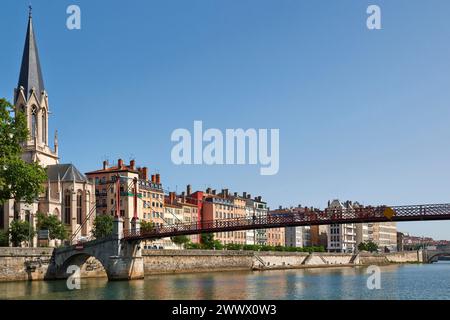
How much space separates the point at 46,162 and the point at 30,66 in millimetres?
13375

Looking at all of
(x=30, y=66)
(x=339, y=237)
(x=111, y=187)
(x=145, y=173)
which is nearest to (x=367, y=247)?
(x=339, y=237)

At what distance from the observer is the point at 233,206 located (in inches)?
4988

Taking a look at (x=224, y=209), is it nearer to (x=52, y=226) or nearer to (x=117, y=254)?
(x=52, y=226)

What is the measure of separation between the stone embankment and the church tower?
81.8ft

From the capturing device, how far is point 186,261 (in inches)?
2980

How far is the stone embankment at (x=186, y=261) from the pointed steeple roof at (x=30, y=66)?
31.7 meters

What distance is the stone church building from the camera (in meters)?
82.1

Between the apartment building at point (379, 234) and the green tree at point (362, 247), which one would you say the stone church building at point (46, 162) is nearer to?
the green tree at point (362, 247)

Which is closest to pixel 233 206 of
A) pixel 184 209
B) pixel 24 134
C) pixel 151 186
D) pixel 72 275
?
pixel 184 209

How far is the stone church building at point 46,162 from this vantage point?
269ft

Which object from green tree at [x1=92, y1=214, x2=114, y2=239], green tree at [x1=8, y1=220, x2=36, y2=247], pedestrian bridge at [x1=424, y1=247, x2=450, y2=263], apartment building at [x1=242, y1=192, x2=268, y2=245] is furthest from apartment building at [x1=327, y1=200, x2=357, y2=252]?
green tree at [x1=8, y1=220, x2=36, y2=247]

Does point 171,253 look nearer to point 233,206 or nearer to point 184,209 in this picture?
point 184,209

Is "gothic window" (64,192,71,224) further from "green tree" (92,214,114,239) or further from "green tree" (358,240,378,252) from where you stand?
"green tree" (358,240,378,252)

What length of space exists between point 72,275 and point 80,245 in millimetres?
3531
